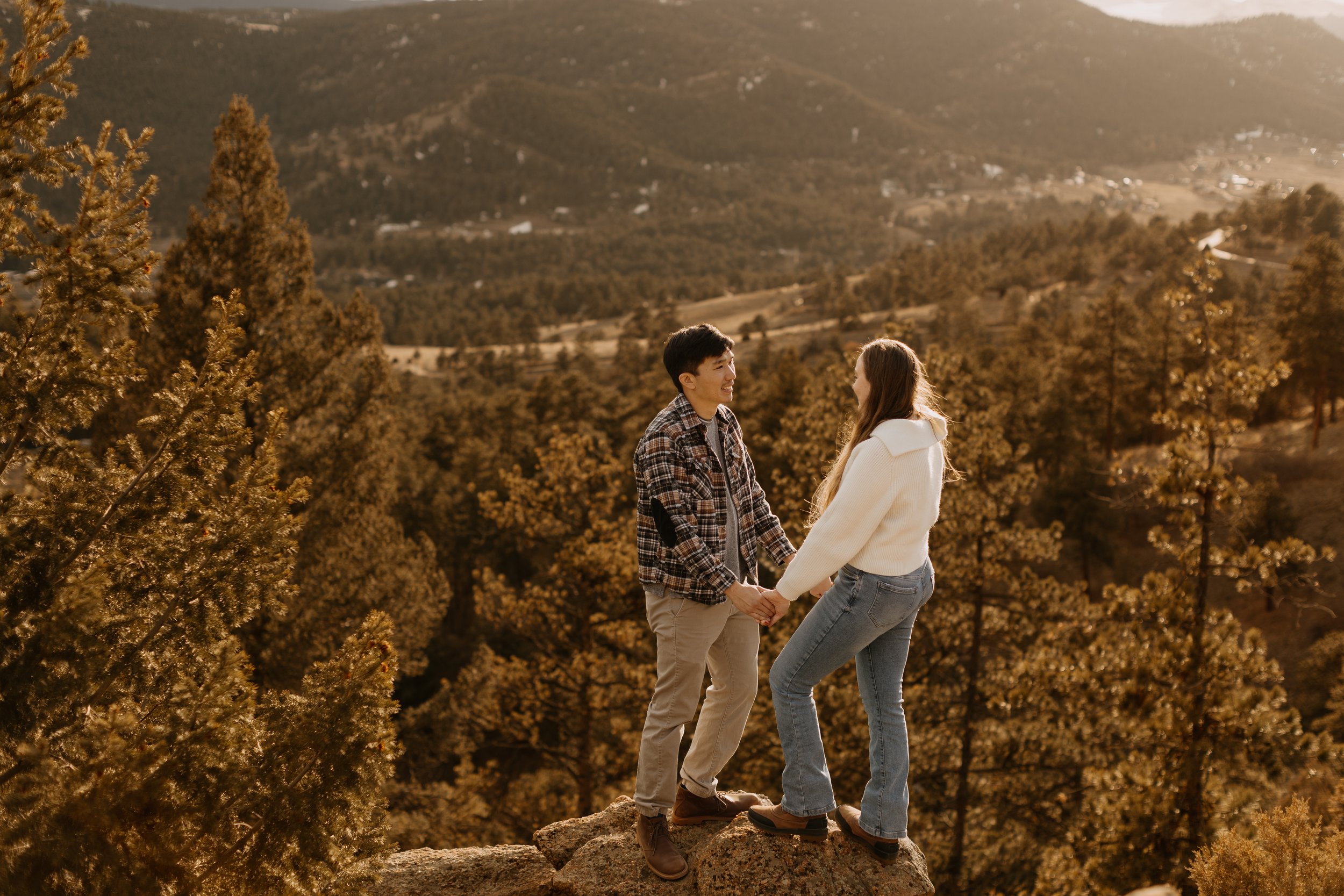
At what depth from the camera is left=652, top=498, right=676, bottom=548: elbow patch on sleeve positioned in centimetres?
471

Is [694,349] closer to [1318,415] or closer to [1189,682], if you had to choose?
[1189,682]

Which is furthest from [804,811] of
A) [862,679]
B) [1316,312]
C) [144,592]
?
[1316,312]

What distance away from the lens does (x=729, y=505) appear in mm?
5082

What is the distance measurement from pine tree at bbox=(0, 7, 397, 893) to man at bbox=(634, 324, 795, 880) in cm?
153

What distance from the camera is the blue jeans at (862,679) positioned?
14.6ft

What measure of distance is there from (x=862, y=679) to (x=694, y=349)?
7.02 ft

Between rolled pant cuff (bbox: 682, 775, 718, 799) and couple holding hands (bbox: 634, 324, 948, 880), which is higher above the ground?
couple holding hands (bbox: 634, 324, 948, 880)

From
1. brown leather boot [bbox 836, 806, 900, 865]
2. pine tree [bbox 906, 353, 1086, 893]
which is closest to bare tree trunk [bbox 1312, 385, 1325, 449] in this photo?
pine tree [bbox 906, 353, 1086, 893]

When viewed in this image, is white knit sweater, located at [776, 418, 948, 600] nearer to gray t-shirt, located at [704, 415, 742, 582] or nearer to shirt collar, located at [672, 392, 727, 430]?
gray t-shirt, located at [704, 415, 742, 582]

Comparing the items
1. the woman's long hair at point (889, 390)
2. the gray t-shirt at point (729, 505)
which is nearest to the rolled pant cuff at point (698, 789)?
the gray t-shirt at point (729, 505)

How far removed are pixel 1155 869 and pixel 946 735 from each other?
3164mm

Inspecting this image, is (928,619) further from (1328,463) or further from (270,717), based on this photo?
(1328,463)

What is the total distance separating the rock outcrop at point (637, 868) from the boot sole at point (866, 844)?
0.12 feet

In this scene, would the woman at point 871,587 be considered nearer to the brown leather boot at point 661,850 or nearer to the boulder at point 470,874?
the brown leather boot at point 661,850
